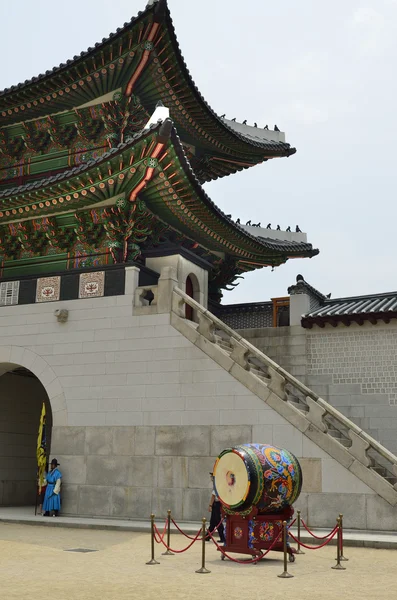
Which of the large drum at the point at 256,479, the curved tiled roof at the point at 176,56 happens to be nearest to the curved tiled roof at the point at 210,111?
the curved tiled roof at the point at 176,56

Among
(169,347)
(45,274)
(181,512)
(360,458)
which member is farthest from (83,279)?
(360,458)

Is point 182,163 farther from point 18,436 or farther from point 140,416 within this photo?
point 18,436

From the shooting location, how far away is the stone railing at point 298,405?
46.0ft

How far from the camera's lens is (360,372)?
18.8 m

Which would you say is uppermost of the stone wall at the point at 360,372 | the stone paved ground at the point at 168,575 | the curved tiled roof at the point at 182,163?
the curved tiled roof at the point at 182,163

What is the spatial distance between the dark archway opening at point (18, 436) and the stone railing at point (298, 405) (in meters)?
6.68

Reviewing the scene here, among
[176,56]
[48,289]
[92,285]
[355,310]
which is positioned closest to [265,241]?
[355,310]

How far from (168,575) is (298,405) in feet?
23.8

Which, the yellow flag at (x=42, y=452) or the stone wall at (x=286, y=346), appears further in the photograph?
the stone wall at (x=286, y=346)

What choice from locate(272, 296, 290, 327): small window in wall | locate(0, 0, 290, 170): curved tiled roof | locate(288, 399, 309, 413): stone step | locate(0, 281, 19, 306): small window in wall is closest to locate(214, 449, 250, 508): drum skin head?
locate(288, 399, 309, 413): stone step

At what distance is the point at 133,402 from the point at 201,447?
2135mm

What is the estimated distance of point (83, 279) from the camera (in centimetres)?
1822

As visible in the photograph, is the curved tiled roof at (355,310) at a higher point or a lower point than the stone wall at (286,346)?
higher

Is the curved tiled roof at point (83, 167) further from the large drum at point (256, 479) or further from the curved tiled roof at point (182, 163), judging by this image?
the large drum at point (256, 479)
